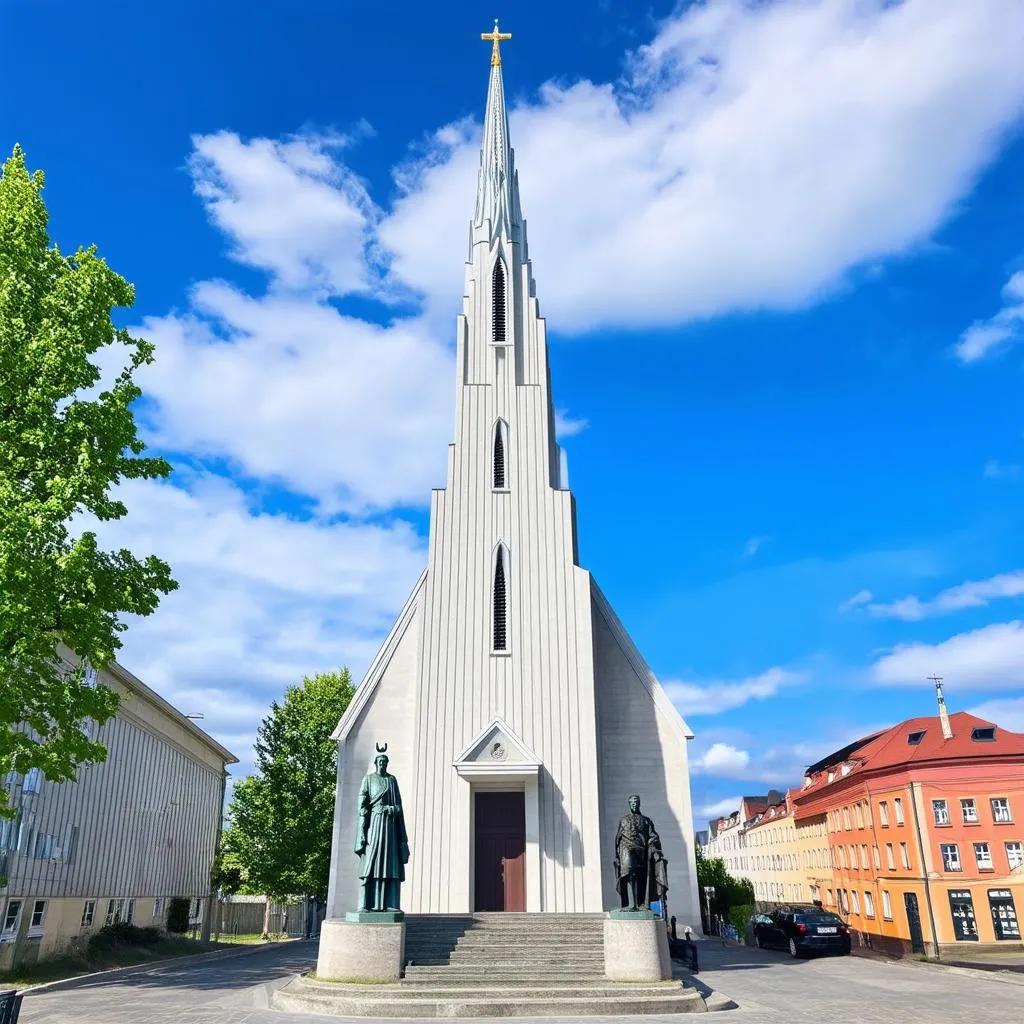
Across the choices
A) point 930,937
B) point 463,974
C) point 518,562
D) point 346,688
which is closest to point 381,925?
point 463,974

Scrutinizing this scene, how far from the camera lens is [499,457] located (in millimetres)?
26203

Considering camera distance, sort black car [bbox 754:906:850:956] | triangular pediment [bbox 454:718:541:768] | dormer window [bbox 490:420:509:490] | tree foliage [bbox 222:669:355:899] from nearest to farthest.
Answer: triangular pediment [bbox 454:718:541:768]
dormer window [bbox 490:420:509:490]
black car [bbox 754:906:850:956]
tree foliage [bbox 222:669:355:899]

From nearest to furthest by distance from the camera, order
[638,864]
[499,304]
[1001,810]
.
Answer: [638,864] < [499,304] < [1001,810]

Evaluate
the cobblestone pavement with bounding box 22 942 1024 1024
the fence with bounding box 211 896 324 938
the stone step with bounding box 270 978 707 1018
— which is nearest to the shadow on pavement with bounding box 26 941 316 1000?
the cobblestone pavement with bounding box 22 942 1024 1024

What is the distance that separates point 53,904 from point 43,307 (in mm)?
15946

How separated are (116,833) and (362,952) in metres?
15.0

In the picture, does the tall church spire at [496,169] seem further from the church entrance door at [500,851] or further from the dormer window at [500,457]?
the church entrance door at [500,851]

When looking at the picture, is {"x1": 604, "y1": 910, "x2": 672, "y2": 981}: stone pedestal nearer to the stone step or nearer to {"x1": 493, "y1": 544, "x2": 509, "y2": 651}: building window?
the stone step

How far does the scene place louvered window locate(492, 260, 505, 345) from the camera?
28.1 m

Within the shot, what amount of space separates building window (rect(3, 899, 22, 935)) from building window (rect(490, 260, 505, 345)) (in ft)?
64.8

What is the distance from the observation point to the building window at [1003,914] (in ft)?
121

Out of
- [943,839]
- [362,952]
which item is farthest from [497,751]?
[943,839]

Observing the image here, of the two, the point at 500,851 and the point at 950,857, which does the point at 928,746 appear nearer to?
the point at 950,857

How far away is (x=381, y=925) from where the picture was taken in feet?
49.4
